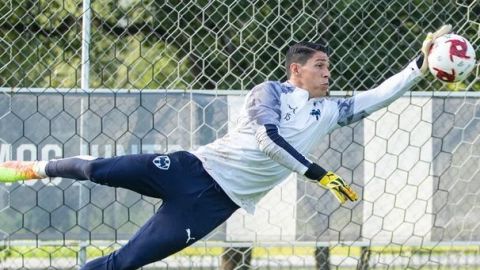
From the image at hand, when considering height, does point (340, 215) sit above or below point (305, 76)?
below

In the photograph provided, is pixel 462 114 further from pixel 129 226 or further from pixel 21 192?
pixel 21 192

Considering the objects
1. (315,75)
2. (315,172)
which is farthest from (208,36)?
(315,172)

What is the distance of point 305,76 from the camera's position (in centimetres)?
515

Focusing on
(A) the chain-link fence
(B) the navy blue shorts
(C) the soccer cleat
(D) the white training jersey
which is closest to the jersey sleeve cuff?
(D) the white training jersey

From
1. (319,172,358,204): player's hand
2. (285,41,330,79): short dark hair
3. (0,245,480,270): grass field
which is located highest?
(285,41,330,79): short dark hair

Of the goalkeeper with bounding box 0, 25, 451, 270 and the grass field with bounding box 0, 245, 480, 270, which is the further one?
the grass field with bounding box 0, 245, 480, 270

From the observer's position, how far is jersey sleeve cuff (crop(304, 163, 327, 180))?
4.64 meters

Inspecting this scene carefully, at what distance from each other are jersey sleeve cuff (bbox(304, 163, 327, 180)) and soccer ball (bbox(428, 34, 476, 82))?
2.33 feet

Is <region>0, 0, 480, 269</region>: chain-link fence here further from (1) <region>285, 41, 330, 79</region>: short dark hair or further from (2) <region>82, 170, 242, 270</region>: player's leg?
A: (2) <region>82, 170, 242, 270</region>: player's leg

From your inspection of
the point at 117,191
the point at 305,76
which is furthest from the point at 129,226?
the point at 305,76

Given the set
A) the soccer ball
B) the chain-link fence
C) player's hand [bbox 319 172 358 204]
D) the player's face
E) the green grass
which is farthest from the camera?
the green grass

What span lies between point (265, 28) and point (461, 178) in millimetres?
1346

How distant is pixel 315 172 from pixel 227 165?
0.54m

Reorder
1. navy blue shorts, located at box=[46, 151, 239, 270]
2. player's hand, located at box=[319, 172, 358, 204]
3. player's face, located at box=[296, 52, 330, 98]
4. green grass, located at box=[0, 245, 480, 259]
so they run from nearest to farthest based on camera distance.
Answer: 1. player's hand, located at box=[319, 172, 358, 204]
2. navy blue shorts, located at box=[46, 151, 239, 270]
3. player's face, located at box=[296, 52, 330, 98]
4. green grass, located at box=[0, 245, 480, 259]
